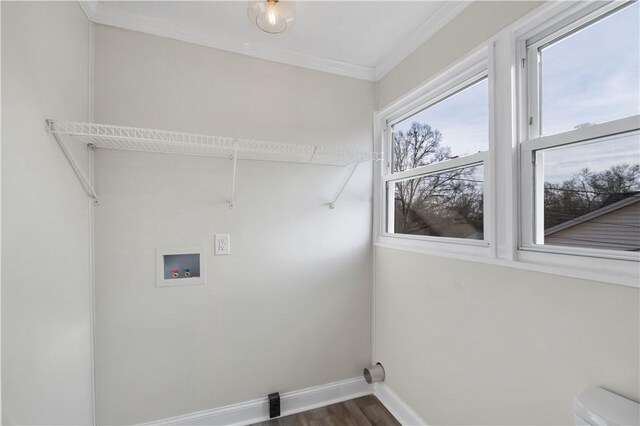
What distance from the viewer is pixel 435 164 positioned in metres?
1.64

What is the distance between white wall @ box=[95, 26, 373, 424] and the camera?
61.6 inches

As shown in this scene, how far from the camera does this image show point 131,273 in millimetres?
1584

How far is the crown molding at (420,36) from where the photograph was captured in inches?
56.8

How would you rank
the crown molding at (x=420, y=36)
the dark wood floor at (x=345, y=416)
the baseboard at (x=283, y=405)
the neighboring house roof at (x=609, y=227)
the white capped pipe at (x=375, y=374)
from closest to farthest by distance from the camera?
1. the neighboring house roof at (x=609, y=227)
2. the crown molding at (x=420, y=36)
3. the baseboard at (x=283, y=405)
4. the dark wood floor at (x=345, y=416)
5. the white capped pipe at (x=375, y=374)

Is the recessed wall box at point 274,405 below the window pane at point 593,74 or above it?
below

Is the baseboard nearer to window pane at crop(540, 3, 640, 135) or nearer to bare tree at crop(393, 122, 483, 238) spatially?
bare tree at crop(393, 122, 483, 238)

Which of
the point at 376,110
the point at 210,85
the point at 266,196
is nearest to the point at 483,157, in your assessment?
the point at 376,110

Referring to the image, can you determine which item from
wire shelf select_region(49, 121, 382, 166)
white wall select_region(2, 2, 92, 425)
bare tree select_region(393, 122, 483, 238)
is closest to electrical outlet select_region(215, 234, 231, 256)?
wire shelf select_region(49, 121, 382, 166)

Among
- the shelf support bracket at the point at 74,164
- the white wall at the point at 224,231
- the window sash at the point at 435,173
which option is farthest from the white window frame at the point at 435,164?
the shelf support bracket at the point at 74,164

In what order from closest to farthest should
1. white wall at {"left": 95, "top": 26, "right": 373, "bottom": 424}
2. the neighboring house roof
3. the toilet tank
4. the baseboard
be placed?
the toilet tank
the neighboring house roof
white wall at {"left": 95, "top": 26, "right": 373, "bottom": 424}
the baseboard

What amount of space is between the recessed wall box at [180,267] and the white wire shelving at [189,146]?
0.41m

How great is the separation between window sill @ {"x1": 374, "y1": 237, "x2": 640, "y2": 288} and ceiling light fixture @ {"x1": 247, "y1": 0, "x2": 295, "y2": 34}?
138cm

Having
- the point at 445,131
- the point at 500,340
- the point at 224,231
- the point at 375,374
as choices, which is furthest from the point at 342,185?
the point at 375,374

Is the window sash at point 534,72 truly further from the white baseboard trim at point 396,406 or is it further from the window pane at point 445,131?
the white baseboard trim at point 396,406
